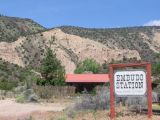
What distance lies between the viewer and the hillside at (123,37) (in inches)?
5300

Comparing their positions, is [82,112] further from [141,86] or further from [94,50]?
[94,50]

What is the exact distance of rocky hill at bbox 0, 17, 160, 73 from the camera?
114419 mm

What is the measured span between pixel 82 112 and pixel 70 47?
10381cm

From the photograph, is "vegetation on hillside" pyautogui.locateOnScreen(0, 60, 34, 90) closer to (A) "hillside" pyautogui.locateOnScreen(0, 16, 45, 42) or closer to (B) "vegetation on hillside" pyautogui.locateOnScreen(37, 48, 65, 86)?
(B) "vegetation on hillside" pyautogui.locateOnScreen(37, 48, 65, 86)

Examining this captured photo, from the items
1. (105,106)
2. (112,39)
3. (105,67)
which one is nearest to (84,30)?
(112,39)

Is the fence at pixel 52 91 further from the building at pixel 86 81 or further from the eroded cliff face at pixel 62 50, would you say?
the eroded cliff face at pixel 62 50

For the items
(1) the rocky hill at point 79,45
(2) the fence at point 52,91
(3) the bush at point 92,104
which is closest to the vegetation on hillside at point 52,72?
(2) the fence at point 52,91

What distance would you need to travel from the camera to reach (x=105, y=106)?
2598 centimetres

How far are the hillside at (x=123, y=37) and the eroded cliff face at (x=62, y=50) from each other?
3.87 metres

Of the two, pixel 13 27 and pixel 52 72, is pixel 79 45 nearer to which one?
pixel 13 27

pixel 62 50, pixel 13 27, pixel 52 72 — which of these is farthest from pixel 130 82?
pixel 13 27

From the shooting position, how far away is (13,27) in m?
134

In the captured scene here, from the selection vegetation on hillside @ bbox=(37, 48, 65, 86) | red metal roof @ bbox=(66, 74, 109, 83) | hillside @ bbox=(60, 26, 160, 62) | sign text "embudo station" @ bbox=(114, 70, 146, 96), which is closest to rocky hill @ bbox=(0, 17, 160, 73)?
hillside @ bbox=(60, 26, 160, 62)

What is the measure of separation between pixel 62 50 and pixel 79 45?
222 inches
